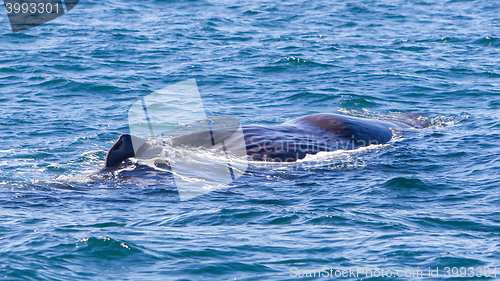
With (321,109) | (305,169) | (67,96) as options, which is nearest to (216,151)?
(305,169)

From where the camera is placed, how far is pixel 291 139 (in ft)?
39.8

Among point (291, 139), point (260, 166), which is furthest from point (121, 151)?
point (291, 139)

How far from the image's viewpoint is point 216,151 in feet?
38.7

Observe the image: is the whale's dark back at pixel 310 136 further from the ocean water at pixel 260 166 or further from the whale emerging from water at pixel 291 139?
the ocean water at pixel 260 166

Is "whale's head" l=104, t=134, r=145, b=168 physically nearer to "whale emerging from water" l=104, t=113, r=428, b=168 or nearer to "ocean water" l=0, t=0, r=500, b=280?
"whale emerging from water" l=104, t=113, r=428, b=168

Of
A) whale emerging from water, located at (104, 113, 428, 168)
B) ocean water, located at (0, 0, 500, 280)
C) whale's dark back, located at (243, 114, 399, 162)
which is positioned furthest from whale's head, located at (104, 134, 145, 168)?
whale's dark back, located at (243, 114, 399, 162)

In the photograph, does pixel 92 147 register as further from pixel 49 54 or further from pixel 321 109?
pixel 49 54

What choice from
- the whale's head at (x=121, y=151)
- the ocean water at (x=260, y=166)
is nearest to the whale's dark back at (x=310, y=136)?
the ocean water at (x=260, y=166)

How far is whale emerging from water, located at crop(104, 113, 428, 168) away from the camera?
10.9m

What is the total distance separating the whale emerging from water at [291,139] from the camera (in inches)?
427

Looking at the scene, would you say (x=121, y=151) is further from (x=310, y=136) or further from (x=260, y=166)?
(x=310, y=136)

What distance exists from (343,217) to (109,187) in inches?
163

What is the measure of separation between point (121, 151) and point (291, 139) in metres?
3.69

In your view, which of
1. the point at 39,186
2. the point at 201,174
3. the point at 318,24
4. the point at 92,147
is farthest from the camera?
the point at 318,24
